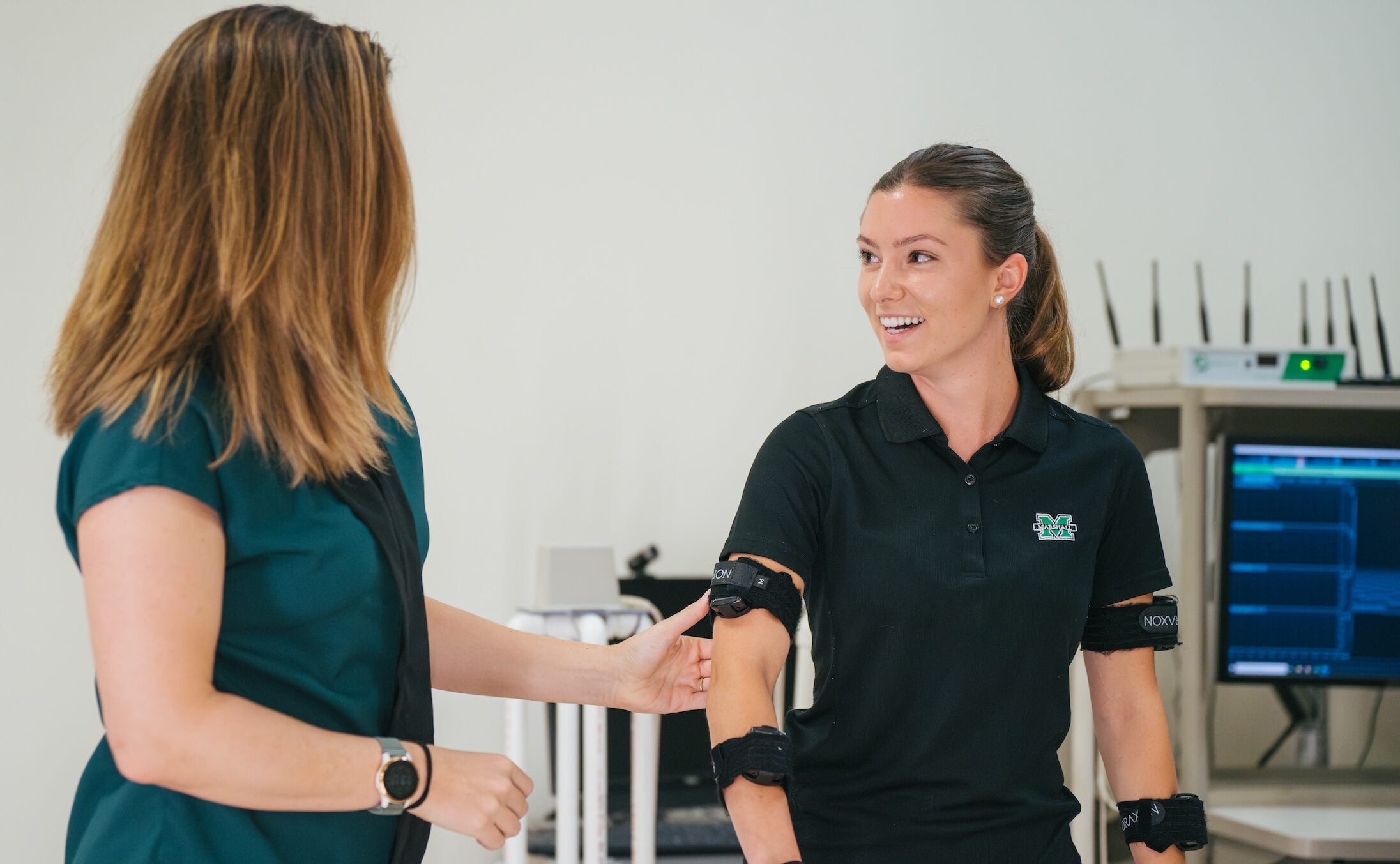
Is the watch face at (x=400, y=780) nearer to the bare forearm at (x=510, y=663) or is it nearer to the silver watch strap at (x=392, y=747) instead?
the silver watch strap at (x=392, y=747)

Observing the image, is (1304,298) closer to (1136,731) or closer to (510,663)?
(1136,731)

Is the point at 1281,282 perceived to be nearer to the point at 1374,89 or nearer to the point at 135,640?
the point at 1374,89

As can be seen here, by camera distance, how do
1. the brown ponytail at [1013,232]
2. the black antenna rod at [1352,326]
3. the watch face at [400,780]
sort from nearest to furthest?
the watch face at [400,780] < the brown ponytail at [1013,232] < the black antenna rod at [1352,326]

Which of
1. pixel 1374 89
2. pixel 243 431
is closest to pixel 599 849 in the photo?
pixel 243 431

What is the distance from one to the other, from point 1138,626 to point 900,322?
475 mm

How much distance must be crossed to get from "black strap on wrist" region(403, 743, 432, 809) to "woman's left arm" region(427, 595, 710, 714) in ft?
0.91

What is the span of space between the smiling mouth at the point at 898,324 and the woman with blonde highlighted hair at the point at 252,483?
0.65m

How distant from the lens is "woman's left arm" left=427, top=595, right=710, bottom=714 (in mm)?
1311

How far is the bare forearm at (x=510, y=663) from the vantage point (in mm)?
1303

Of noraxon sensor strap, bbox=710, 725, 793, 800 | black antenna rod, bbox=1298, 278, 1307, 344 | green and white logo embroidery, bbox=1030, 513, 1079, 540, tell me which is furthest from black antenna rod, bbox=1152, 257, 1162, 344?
noraxon sensor strap, bbox=710, 725, 793, 800

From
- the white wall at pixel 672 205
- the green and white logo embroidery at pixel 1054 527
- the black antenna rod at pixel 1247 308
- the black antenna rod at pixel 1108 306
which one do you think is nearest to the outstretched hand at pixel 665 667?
the green and white logo embroidery at pixel 1054 527

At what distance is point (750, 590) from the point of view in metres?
1.35

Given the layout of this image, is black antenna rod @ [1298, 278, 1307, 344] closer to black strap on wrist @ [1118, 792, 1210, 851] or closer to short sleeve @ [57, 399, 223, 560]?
black strap on wrist @ [1118, 792, 1210, 851]

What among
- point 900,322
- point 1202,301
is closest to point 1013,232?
point 900,322
